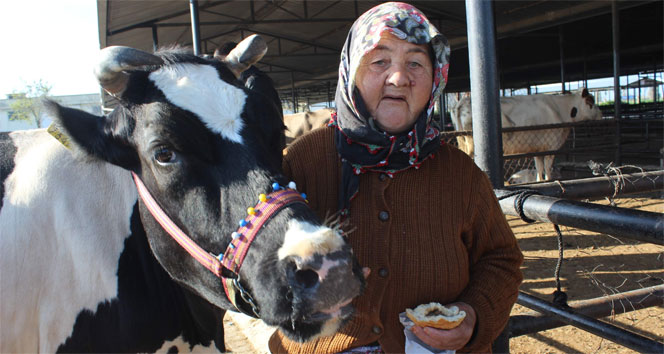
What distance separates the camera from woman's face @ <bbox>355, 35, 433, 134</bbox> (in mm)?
1520

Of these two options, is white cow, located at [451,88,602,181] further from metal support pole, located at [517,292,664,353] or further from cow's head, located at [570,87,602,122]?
metal support pole, located at [517,292,664,353]

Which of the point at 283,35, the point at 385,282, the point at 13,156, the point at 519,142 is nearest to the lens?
the point at 385,282

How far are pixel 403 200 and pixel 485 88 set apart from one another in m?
0.72

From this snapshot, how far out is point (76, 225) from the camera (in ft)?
5.57

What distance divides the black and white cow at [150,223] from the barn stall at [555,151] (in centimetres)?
91

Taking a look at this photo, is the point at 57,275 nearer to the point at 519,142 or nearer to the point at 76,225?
the point at 76,225

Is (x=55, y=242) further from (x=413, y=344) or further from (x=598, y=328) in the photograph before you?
(x=598, y=328)

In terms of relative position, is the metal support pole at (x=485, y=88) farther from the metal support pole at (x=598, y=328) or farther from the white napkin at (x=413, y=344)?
the white napkin at (x=413, y=344)

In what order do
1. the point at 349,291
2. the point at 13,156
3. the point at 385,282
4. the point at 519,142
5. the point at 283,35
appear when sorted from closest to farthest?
the point at 349,291 → the point at 385,282 → the point at 13,156 → the point at 519,142 → the point at 283,35

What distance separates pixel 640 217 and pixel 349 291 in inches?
33.3

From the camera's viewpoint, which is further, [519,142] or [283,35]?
[283,35]

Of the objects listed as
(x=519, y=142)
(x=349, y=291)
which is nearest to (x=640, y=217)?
(x=349, y=291)

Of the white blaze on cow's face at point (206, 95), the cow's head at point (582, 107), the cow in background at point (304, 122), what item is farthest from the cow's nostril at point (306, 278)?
the cow's head at point (582, 107)

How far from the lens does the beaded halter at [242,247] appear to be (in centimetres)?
128
